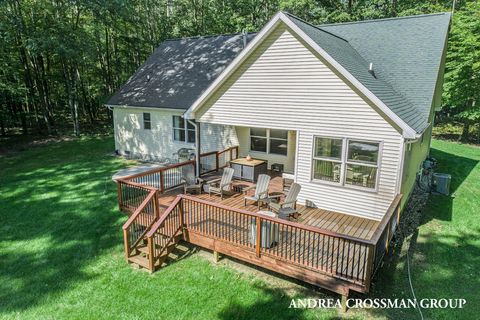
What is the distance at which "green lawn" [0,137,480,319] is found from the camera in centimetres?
596

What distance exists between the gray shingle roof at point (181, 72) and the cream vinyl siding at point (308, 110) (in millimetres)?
5954

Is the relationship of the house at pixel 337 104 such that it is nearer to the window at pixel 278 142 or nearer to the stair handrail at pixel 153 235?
the window at pixel 278 142

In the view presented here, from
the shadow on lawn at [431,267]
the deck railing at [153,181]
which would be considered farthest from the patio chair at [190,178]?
the shadow on lawn at [431,267]

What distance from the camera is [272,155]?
1266cm

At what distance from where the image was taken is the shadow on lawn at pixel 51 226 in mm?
7074

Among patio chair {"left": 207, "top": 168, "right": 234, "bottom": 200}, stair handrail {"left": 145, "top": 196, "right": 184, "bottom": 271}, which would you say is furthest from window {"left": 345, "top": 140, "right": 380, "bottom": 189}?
stair handrail {"left": 145, "top": 196, "right": 184, "bottom": 271}

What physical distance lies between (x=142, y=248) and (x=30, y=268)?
9.54 ft

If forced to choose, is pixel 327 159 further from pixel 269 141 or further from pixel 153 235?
pixel 153 235

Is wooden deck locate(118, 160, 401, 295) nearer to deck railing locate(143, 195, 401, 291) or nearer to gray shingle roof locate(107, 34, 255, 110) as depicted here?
deck railing locate(143, 195, 401, 291)

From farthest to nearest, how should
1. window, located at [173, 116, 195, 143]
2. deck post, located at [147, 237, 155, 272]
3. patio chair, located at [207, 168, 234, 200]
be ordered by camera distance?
window, located at [173, 116, 195, 143] < patio chair, located at [207, 168, 234, 200] < deck post, located at [147, 237, 155, 272]

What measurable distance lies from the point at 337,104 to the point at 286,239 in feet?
13.2

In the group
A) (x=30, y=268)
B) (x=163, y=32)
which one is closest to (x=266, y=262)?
(x=30, y=268)

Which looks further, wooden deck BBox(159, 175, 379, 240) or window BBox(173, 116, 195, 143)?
window BBox(173, 116, 195, 143)

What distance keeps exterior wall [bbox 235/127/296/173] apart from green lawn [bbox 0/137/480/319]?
5145 millimetres
